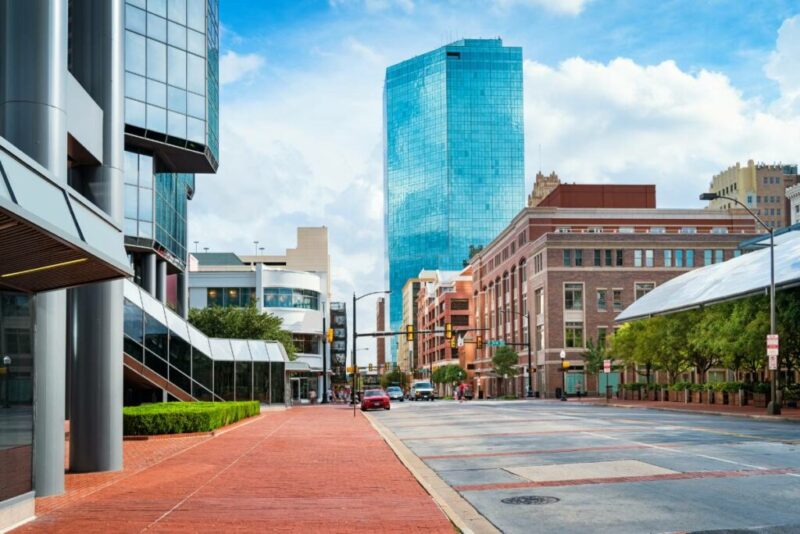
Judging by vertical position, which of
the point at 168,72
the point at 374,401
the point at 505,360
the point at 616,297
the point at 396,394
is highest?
the point at 168,72

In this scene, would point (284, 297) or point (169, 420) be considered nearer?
point (169, 420)

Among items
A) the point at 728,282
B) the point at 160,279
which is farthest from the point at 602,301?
the point at 160,279

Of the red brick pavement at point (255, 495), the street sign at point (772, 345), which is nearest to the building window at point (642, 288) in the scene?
the street sign at point (772, 345)

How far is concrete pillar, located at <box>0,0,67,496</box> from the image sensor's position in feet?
40.5

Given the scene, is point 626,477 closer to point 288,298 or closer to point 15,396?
point 15,396

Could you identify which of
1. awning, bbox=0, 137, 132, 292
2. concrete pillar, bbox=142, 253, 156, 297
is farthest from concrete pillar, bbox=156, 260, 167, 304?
awning, bbox=0, 137, 132, 292

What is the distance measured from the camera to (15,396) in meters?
11.1

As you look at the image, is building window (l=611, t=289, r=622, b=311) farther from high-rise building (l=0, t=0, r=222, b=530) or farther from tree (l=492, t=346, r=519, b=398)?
high-rise building (l=0, t=0, r=222, b=530)

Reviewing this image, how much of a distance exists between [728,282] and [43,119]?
149 feet

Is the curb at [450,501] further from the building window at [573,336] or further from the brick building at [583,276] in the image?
the building window at [573,336]

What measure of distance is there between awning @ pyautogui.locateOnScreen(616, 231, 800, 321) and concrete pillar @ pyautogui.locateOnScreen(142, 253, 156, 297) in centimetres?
3092

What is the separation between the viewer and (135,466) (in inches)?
689

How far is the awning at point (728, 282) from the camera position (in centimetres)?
4403

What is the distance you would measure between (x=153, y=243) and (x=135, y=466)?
103 ft
